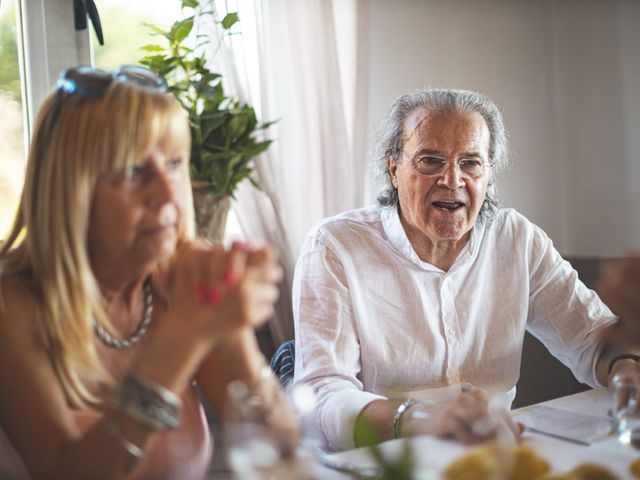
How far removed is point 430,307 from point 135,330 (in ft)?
3.07

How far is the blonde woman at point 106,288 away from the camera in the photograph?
94 cm

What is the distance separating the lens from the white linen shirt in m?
1.83

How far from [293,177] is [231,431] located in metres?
1.84

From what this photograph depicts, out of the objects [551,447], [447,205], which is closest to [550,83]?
[447,205]

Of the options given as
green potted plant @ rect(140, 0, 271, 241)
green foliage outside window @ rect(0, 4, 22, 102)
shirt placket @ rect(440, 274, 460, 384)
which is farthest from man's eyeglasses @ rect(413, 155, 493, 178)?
green foliage outside window @ rect(0, 4, 22, 102)

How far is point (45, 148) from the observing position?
106 centimetres

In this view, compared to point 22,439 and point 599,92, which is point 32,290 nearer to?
point 22,439

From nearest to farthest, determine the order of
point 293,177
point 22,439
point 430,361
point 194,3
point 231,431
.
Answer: point 231,431, point 22,439, point 430,361, point 194,3, point 293,177

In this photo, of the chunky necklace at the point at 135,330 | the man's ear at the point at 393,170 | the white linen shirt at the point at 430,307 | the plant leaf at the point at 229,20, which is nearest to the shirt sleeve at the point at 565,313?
the white linen shirt at the point at 430,307

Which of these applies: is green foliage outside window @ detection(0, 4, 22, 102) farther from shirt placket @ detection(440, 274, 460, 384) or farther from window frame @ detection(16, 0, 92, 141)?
shirt placket @ detection(440, 274, 460, 384)

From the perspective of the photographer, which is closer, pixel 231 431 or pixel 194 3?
pixel 231 431

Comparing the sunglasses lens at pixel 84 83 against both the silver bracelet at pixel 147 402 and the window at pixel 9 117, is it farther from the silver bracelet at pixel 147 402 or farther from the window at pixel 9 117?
the window at pixel 9 117

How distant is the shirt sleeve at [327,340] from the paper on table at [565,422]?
30 cm

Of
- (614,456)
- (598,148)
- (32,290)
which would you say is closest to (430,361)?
(614,456)
